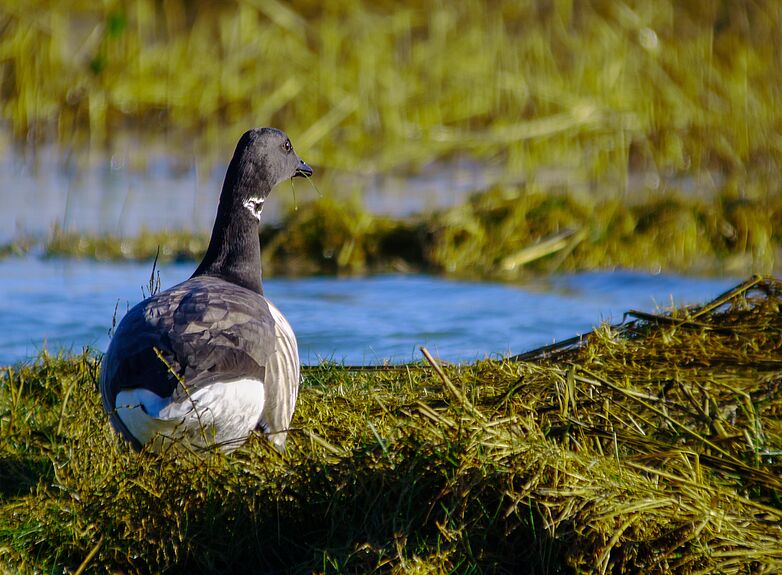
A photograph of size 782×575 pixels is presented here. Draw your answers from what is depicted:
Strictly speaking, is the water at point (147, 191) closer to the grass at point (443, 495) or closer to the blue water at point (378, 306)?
the blue water at point (378, 306)

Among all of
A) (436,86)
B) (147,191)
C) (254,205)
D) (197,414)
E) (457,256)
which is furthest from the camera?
(436,86)

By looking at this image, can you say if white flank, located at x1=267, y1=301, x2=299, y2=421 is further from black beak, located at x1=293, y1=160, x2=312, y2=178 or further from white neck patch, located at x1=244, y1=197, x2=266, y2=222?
black beak, located at x1=293, y1=160, x2=312, y2=178

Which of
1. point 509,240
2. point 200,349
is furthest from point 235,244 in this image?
point 509,240

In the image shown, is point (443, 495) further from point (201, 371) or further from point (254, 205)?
point (254, 205)

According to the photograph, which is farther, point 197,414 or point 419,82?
point 419,82

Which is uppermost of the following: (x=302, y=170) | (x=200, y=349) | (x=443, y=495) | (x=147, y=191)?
(x=302, y=170)

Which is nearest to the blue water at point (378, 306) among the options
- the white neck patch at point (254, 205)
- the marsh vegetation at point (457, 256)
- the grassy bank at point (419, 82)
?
the marsh vegetation at point (457, 256)

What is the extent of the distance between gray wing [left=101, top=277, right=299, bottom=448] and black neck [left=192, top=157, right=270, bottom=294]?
0.66 metres

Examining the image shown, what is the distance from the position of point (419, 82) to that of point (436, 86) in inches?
9.3

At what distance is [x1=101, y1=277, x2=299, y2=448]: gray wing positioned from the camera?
13.5 ft

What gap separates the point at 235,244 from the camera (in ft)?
18.0

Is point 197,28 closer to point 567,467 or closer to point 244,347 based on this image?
point 244,347

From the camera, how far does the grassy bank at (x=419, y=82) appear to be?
11.7 meters

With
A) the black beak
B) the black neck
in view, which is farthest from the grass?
the black beak
